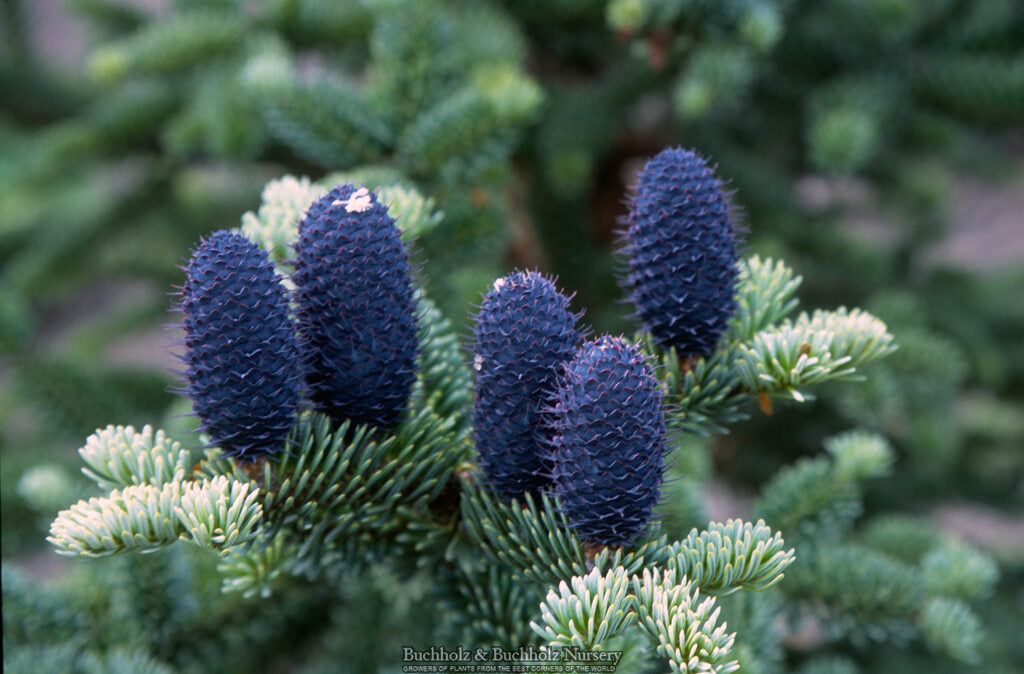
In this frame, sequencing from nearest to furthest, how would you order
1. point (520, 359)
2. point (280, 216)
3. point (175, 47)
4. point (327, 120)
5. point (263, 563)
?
point (520, 359), point (263, 563), point (280, 216), point (327, 120), point (175, 47)

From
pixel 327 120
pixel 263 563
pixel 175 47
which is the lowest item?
pixel 263 563

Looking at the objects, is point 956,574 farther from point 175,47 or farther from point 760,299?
point 175,47

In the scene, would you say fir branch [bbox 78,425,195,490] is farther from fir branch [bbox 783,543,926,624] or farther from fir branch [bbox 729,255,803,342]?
fir branch [bbox 783,543,926,624]

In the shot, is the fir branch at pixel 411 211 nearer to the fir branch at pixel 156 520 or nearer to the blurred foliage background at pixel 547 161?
the blurred foliage background at pixel 547 161

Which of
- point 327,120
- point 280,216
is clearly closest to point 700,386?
point 280,216

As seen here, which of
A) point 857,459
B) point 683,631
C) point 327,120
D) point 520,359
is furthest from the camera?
point 327,120

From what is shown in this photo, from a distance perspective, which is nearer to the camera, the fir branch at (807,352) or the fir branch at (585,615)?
the fir branch at (585,615)

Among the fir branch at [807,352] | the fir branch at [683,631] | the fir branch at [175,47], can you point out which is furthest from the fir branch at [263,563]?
the fir branch at [175,47]

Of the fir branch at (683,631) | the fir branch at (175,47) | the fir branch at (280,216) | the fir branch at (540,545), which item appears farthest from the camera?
the fir branch at (175,47)
